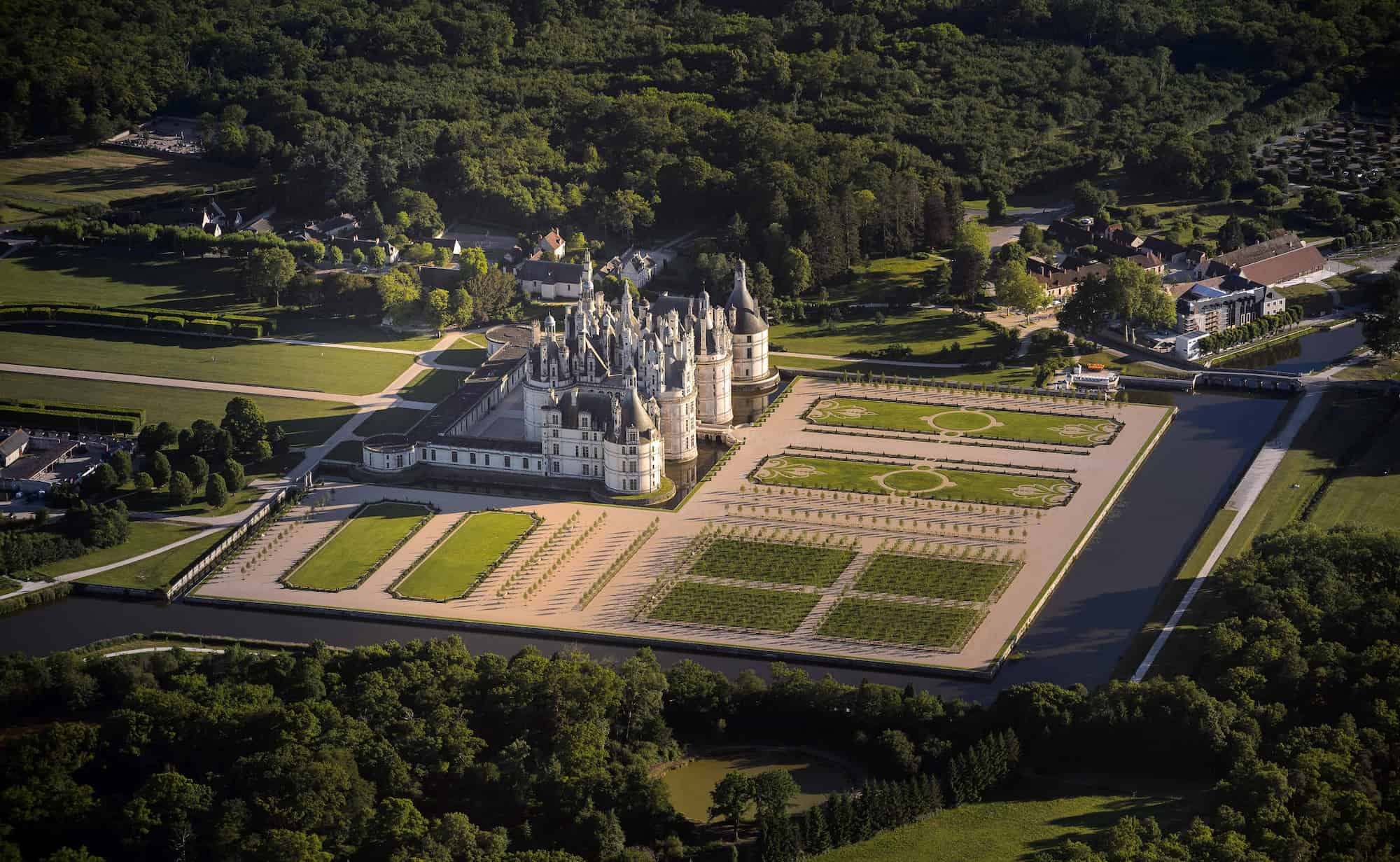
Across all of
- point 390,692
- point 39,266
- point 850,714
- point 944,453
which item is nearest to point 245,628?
point 390,692

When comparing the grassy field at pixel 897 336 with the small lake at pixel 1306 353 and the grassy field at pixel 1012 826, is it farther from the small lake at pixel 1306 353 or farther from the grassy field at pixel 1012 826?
the grassy field at pixel 1012 826

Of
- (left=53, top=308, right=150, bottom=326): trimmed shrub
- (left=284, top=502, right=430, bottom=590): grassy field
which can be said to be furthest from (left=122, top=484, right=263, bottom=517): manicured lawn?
(left=53, top=308, right=150, bottom=326): trimmed shrub

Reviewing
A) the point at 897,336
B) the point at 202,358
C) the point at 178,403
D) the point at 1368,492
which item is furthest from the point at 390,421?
the point at 1368,492

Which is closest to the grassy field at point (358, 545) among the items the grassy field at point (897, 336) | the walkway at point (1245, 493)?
the grassy field at point (897, 336)

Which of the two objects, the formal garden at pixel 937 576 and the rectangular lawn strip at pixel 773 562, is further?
the rectangular lawn strip at pixel 773 562

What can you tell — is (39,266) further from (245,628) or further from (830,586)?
(830,586)

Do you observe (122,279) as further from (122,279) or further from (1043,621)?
(1043,621)
